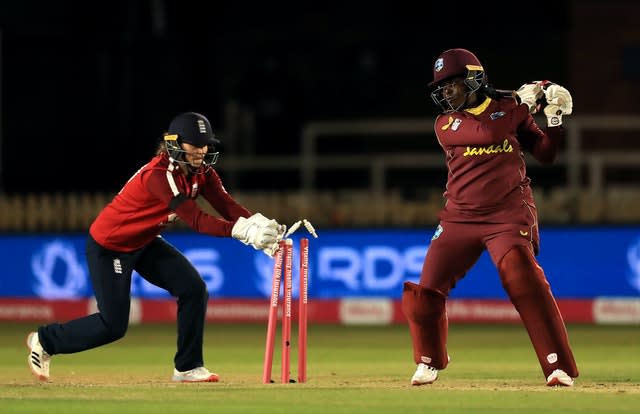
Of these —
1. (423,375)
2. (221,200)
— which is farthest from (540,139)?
(221,200)

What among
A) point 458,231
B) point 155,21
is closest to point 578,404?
point 458,231

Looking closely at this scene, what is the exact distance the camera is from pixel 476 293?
15656 millimetres

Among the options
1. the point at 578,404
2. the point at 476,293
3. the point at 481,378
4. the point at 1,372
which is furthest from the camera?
the point at 476,293

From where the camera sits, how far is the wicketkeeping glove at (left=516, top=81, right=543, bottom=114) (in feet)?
30.0

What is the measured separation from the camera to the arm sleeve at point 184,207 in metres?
9.20

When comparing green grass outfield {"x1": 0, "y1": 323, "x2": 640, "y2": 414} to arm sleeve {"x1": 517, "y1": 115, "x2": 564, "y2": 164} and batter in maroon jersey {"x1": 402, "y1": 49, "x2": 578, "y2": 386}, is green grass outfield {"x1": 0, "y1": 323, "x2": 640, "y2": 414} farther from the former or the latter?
arm sleeve {"x1": 517, "y1": 115, "x2": 564, "y2": 164}

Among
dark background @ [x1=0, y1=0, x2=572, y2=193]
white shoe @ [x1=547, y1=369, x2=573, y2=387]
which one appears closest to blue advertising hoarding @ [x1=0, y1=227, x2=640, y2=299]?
dark background @ [x1=0, y1=0, x2=572, y2=193]

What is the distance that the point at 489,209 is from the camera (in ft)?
29.8

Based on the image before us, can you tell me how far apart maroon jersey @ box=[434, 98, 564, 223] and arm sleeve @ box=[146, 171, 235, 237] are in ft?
4.19

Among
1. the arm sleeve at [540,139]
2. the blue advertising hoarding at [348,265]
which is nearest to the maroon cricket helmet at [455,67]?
the arm sleeve at [540,139]

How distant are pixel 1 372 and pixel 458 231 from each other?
131 inches

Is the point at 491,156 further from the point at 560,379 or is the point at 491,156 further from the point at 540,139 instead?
the point at 560,379

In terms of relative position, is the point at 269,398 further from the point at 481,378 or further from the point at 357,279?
the point at 357,279

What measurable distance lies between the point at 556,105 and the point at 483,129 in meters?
0.44
